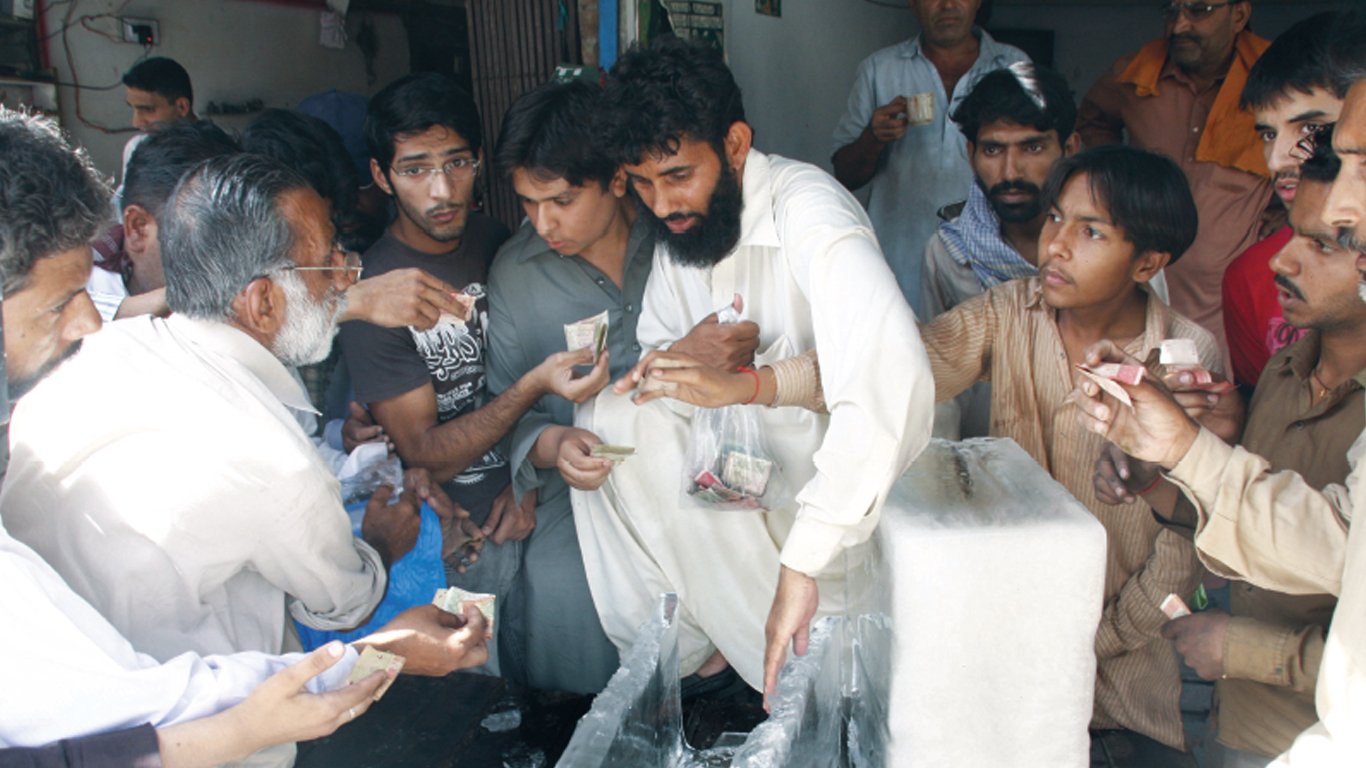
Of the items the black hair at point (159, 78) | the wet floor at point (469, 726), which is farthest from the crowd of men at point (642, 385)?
the black hair at point (159, 78)

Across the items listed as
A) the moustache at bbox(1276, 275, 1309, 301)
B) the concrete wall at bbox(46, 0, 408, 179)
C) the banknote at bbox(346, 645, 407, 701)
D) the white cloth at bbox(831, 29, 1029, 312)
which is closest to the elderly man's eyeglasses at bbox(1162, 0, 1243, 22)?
the white cloth at bbox(831, 29, 1029, 312)

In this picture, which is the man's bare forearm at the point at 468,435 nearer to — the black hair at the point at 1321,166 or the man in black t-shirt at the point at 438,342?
the man in black t-shirt at the point at 438,342

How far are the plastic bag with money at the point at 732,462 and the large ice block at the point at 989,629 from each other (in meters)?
0.80

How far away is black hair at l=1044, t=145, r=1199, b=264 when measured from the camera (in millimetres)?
2279

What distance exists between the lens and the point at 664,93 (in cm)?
237

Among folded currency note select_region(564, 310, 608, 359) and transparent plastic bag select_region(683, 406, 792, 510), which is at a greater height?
folded currency note select_region(564, 310, 608, 359)

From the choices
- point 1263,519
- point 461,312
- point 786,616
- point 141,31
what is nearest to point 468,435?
point 461,312

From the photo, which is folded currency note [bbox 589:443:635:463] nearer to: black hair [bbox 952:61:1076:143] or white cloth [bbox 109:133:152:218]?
white cloth [bbox 109:133:152:218]

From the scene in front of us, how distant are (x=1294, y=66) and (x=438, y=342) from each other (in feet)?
8.12

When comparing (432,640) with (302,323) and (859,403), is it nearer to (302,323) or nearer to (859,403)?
(302,323)

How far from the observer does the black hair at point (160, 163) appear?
2662 mm

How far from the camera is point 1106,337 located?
2377mm

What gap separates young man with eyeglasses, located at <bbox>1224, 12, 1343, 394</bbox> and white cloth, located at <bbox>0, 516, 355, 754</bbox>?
241 centimetres

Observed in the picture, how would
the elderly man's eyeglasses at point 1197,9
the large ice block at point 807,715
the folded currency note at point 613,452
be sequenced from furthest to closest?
1. the elderly man's eyeglasses at point 1197,9
2. the folded currency note at point 613,452
3. the large ice block at point 807,715
